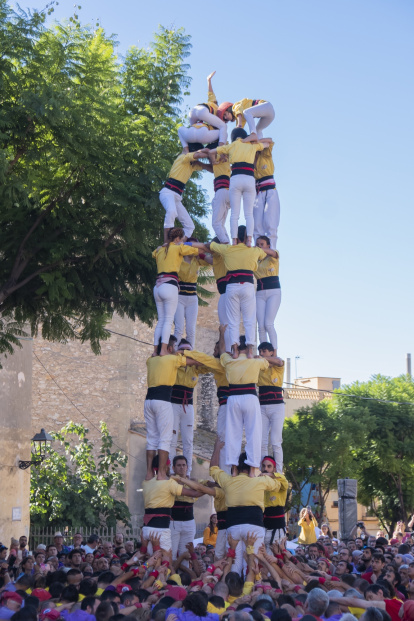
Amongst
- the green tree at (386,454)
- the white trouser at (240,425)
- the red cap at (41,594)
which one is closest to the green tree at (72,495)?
the white trouser at (240,425)

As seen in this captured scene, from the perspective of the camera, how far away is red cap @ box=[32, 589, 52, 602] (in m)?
8.36

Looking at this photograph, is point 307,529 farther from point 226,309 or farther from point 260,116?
point 260,116

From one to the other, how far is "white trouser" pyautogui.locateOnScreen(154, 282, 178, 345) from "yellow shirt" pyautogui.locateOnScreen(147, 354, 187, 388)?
17.5 inches

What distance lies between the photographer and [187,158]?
14.9m

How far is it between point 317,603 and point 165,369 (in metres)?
6.87

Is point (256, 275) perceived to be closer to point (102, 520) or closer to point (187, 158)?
point (187, 158)

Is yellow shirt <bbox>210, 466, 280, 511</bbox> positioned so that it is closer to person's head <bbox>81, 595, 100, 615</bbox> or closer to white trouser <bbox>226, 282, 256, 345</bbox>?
white trouser <bbox>226, 282, 256, 345</bbox>

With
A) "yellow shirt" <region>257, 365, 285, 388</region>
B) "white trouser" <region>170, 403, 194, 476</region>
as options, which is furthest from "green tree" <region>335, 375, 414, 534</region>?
"yellow shirt" <region>257, 365, 285, 388</region>

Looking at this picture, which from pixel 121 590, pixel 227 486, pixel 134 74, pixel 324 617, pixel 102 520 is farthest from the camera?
pixel 102 520

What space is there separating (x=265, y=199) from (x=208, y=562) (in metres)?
6.57

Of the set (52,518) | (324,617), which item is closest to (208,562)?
(324,617)

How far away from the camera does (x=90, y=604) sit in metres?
7.41

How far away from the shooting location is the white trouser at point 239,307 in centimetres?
1375

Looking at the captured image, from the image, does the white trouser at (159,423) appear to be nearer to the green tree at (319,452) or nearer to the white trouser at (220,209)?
the white trouser at (220,209)
